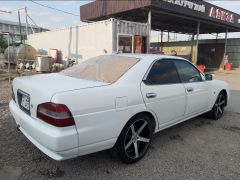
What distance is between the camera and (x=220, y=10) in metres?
18.5

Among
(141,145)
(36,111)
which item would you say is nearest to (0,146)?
(36,111)

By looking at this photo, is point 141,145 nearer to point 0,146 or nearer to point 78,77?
point 78,77

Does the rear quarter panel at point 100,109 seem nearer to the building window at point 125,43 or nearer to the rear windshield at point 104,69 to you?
the rear windshield at point 104,69

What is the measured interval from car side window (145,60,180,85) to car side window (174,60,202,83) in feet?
0.51

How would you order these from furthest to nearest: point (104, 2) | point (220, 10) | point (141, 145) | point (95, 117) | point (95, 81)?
point (220, 10), point (104, 2), point (141, 145), point (95, 81), point (95, 117)

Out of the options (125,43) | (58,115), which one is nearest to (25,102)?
(58,115)

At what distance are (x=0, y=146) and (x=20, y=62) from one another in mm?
14496

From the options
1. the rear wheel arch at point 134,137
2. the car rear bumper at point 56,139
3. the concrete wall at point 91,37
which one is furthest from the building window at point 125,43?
the car rear bumper at point 56,139

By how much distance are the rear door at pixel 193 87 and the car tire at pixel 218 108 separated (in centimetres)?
54

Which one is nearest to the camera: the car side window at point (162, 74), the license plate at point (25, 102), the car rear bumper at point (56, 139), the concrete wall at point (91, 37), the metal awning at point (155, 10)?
the car rear bumper at point (56, 139)

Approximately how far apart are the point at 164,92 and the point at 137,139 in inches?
33.3

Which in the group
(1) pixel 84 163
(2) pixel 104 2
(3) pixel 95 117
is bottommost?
(1) pixel 84 163

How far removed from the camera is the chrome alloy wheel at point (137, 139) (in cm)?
328

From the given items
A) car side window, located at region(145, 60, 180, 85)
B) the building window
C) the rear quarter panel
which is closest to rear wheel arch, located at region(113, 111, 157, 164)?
the rear quarter panel
